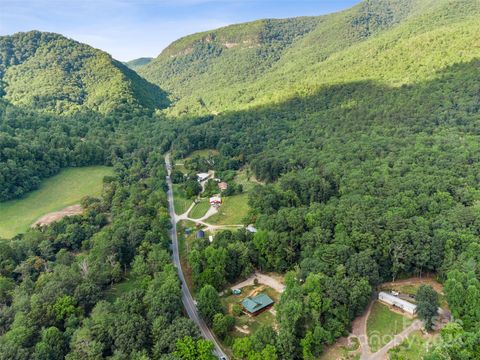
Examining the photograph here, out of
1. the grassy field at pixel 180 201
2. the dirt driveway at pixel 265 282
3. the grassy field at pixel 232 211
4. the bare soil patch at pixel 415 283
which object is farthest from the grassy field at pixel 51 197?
the bare soil patch at pixel 415 283

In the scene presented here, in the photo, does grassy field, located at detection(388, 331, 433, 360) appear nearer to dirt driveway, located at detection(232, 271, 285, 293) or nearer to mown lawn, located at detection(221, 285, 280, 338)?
mown lawn, located at detection(221, 285, 280, 338)

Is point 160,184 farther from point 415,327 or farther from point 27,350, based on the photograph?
point 415,327

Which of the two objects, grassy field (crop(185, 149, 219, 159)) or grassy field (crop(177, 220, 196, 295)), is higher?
grassy field (crop(185, 149, 219, 159))

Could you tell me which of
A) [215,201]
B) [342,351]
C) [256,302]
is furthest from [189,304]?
[215,201]

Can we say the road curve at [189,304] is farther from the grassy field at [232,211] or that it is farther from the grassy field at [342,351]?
the grassy field at [342,351]

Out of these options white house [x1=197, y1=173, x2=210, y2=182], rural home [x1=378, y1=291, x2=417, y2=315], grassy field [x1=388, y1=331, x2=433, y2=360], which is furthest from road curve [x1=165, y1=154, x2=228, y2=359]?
rural home [x1=378, y1=291, x2=417, y2=315]
